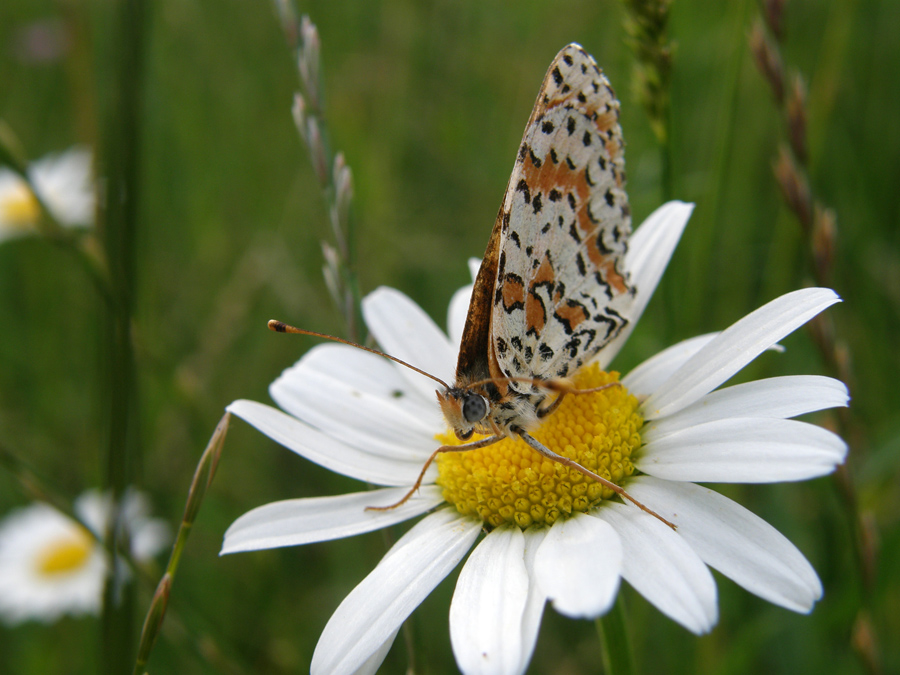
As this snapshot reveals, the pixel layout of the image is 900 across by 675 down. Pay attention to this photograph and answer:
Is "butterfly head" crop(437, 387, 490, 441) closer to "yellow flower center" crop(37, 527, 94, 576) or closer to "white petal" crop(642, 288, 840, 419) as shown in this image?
"white petal" crop(642, 288, 840, 419)

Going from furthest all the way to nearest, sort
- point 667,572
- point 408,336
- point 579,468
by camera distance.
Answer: point 408,336, point 579,468, point 667,572

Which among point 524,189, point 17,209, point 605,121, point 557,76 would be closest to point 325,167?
point 524,189

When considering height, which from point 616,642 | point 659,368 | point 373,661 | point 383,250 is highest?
point 383,250

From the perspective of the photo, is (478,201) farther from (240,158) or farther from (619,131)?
(619,131)

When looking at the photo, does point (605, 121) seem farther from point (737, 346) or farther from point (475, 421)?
point (475, 421)

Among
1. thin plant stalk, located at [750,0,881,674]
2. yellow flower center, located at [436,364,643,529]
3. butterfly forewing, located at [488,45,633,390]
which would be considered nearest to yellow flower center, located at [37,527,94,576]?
yellow flower center, located at [436,364,643,529]

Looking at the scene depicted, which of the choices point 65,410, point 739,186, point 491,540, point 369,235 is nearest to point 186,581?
point 65,410

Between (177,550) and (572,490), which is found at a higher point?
(177,550)
